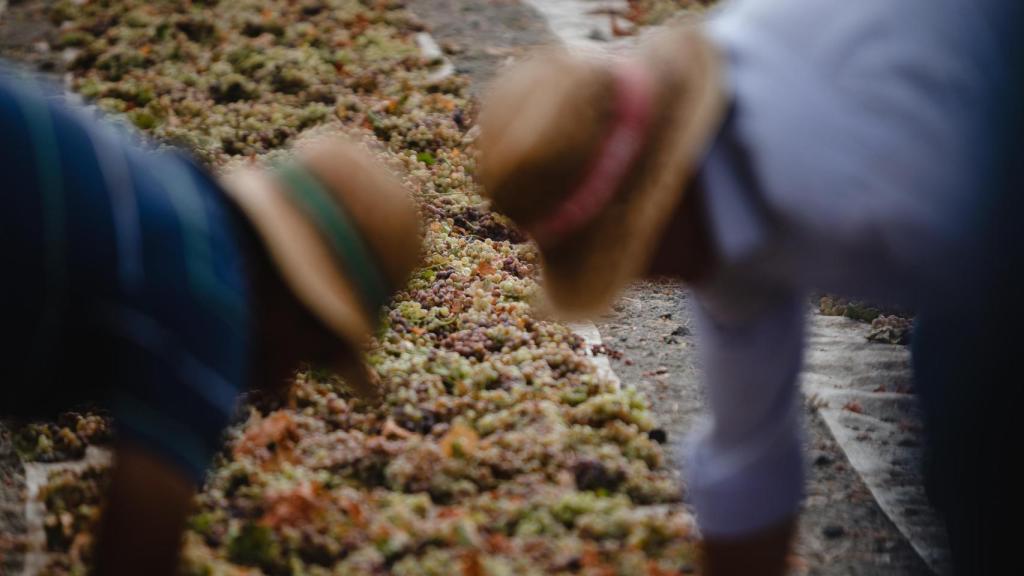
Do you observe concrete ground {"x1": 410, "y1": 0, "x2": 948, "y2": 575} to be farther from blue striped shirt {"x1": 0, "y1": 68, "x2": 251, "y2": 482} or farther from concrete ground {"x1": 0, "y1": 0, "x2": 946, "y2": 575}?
blue striped shirt {"x1": 0, "y1": 68, "x2": 251, "y2": 482}

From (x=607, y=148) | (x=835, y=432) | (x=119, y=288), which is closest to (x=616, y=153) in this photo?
(x=607, y=148)

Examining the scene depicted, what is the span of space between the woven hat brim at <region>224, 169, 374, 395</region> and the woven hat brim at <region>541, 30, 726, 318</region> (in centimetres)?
38

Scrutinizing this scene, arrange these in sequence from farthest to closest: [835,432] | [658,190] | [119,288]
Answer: [835,432]
[119,288]
[658,190]

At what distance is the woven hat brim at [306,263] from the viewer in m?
1.54

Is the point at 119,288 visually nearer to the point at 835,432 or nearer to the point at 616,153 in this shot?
the point at 616,153

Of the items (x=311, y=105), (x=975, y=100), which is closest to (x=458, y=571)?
(x=975, y=100)

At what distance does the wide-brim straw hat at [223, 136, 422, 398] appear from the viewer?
1.55 meters

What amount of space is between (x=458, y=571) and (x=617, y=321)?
53.0 inches

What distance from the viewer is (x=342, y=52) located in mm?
5059

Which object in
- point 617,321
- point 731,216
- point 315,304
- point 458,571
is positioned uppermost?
point 731,216

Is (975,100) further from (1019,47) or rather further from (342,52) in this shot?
(342,52)

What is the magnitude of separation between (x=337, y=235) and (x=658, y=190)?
53 centimetres

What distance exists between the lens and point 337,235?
158cm

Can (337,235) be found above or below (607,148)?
below
